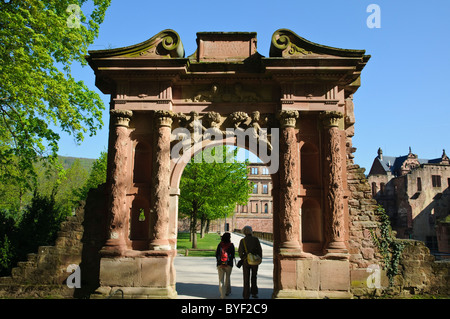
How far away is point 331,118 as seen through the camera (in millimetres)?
9820

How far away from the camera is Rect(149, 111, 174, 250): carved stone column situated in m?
9.45

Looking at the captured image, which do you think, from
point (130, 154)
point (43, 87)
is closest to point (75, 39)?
point (43, 87)

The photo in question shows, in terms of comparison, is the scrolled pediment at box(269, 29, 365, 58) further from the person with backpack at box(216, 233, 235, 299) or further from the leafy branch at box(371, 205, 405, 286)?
the person with backpack at box(216, 233, 235, 299)

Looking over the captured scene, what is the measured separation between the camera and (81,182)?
4397 cm

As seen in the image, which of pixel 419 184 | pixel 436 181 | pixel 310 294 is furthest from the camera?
pixel 419 184

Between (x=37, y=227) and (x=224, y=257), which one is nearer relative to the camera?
(x=224, y=257)

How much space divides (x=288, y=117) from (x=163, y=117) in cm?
327

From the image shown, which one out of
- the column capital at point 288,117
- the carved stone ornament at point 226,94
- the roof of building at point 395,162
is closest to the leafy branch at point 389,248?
the column capital at point 288,117

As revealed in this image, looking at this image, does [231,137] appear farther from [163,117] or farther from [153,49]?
[153,49]

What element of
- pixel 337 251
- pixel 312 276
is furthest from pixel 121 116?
pixel 337 251

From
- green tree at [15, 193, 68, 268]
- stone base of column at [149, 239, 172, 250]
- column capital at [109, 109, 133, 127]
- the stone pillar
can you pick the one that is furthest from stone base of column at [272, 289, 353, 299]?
green tree at [15, 193, 68, 268]

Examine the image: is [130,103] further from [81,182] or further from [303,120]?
[81,182]

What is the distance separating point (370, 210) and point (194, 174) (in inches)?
657

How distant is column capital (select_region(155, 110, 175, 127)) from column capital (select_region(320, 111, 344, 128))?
13.2ft
